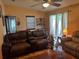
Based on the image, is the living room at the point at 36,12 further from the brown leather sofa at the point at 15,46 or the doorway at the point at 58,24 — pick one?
the brown leather sofa at the point at 15,46

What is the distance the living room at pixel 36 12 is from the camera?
5101 millimetres

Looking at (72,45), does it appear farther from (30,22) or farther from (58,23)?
(30,22)

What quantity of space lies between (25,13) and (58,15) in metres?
2.44

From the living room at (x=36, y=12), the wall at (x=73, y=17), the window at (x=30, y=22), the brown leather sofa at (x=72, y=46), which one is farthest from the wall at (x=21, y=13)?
the brown leather sofa at (x=72, y=46)

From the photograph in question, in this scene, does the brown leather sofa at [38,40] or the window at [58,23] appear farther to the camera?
the window at [58,23]

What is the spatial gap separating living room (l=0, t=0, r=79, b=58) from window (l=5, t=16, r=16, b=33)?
0.22 meters

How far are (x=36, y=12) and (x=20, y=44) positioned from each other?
3.86 m

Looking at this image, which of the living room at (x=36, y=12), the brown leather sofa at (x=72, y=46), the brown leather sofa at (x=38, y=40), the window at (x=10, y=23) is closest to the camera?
the brown leather sofa at (x=72, y=46)

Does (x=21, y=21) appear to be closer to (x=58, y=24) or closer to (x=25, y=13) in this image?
(x=25, y=13)

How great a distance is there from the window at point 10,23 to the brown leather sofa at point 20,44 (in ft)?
5.25

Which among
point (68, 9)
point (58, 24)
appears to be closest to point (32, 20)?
point (58, 24)

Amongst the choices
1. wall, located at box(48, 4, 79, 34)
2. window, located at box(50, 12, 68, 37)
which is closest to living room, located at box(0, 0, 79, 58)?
wall, located at box(48, 4, 79, 34)

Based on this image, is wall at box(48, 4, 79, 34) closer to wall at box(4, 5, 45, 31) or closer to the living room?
the living room

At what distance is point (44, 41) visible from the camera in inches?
186
